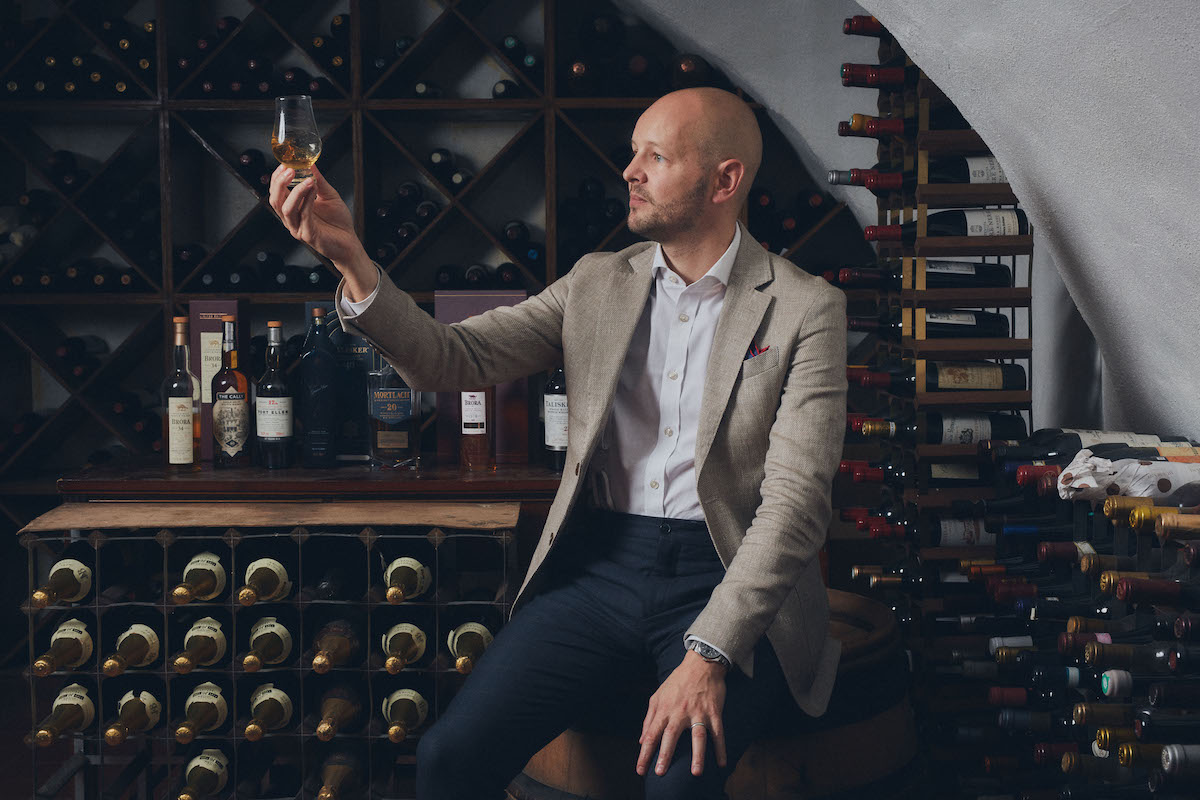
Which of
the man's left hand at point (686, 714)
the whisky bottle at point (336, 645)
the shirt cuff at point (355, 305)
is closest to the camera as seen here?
the man's left hand at point (686, 714)

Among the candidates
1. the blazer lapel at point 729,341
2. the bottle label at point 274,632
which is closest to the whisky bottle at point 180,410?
the bottle label at point 274,632

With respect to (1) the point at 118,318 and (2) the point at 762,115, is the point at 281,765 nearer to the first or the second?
(1) the point at 118,318

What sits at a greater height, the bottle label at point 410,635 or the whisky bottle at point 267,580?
the whisky bottle at point 267,580

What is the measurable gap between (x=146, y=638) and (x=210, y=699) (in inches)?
6.7

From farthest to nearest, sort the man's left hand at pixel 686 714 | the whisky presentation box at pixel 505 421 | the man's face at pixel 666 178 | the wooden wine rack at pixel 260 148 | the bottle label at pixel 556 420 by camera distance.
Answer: the wooden wine rack at pixel 260 148 → the whisky presentation box at pixel 505 421 → the bottle label at pixel 556 420 → the man's face at pixel 666 178 → the man's left hand at pixel 686 714

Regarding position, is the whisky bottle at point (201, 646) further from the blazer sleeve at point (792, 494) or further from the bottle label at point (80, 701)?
the blazer sleeve at point (792, 494)

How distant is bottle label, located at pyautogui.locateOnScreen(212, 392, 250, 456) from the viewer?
2354 mm

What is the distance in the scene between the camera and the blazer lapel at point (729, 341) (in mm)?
1635

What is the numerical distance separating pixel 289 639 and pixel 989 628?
4.40 ft

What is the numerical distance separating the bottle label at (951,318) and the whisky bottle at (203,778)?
1685 millimetres

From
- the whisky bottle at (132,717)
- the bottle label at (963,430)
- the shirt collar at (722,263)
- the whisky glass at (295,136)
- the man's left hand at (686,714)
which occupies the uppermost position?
the whisky glass at (295,136)

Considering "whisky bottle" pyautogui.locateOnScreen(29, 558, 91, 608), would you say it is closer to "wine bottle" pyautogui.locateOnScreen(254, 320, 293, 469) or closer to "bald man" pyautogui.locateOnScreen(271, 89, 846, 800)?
"wine bottle" pyautogui.locateOnScreen(254, 320, 293, 469)

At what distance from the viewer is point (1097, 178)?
156 centimetres

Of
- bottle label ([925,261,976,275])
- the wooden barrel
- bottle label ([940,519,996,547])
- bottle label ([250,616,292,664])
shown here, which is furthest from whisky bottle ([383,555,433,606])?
bottle label ([925,261,976,275])
